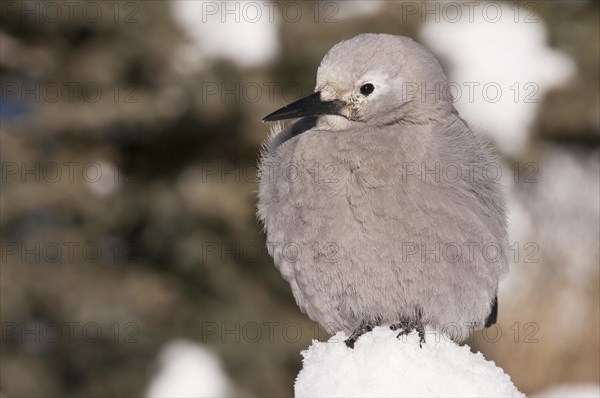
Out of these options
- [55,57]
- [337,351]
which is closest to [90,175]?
[55,57]

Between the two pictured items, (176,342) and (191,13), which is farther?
(176,342)

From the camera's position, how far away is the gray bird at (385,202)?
9.68ft

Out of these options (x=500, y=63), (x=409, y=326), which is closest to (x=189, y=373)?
(x=500, y=63)

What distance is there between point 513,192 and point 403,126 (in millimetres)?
4157

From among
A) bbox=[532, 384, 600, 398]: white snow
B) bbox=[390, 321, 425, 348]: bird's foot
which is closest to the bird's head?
bbox=[390, 321, 425, 348]: bird's foot

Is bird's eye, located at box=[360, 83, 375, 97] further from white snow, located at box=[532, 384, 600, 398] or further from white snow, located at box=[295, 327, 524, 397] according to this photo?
white snow, located at box=[532, 384, 600, 398]

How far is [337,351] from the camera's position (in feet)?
6.57

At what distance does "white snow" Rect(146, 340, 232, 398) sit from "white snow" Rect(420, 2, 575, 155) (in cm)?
284

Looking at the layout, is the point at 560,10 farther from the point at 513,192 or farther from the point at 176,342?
the point at 176,342

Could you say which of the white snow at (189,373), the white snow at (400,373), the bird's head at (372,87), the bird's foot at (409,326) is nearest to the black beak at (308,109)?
the bird's head at (372,87)

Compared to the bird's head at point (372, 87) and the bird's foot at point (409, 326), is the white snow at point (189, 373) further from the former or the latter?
the bird's head at point (372, 87)

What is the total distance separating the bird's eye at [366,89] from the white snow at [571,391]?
4.84 metres

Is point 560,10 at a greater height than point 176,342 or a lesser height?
greater

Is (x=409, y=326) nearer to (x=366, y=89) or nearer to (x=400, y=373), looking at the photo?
(x=366, y=89)
